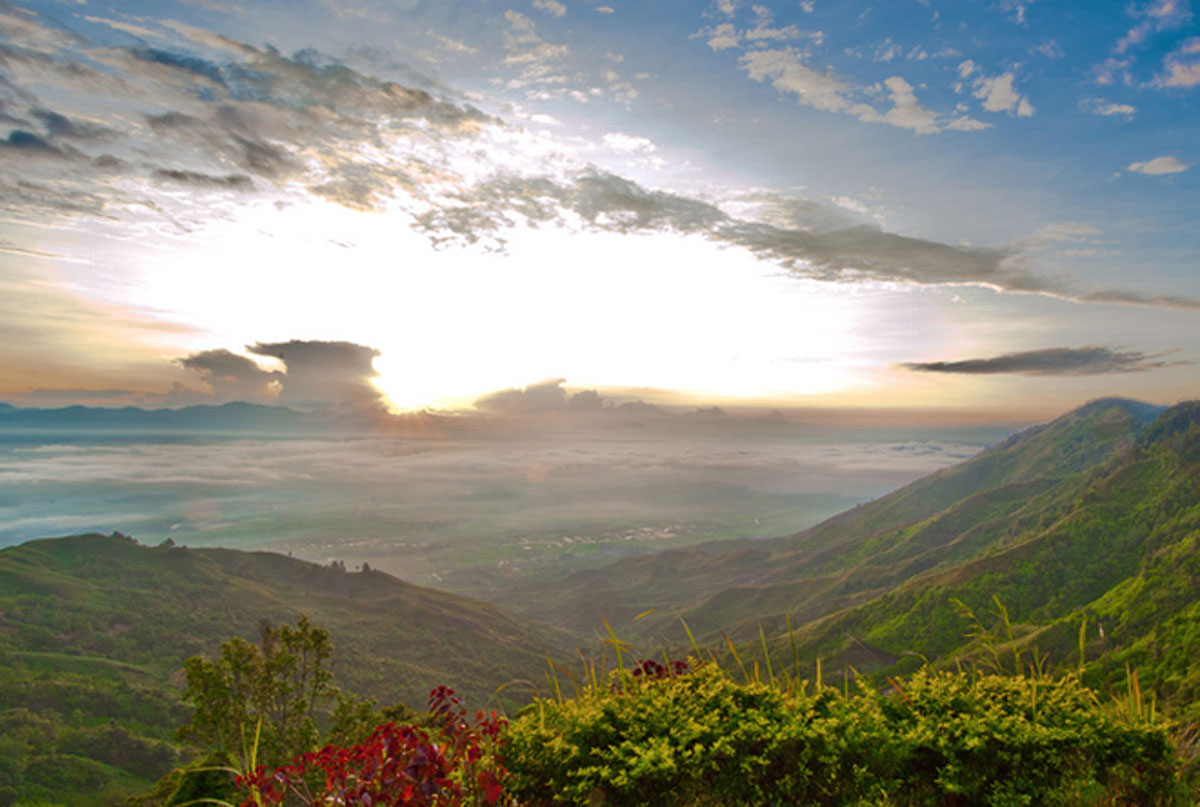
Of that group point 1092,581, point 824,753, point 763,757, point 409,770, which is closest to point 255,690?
point 409,770

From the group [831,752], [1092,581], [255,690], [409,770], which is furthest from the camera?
[1092,581]

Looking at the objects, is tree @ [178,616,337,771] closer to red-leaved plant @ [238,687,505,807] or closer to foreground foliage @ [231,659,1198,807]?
red-leaved plant @ [238,687,505,807]

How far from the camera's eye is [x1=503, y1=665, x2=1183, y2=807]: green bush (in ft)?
16.6

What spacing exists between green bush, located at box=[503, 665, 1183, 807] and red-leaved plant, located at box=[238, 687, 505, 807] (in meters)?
0.32

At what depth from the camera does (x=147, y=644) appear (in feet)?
612

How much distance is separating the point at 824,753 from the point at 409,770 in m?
3.48

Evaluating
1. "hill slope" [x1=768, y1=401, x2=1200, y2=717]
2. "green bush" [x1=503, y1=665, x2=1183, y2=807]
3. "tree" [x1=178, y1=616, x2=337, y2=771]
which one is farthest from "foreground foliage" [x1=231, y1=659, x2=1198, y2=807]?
"hill slope" [x1=768, y1=401, x2=1200, y2=717]

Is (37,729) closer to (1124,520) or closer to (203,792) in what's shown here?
(203,792)

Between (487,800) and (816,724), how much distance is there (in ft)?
9.25

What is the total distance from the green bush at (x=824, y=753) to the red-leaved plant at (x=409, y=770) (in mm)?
323

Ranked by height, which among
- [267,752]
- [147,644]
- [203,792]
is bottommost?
[147,644]

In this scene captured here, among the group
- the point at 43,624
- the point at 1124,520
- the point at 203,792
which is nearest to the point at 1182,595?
the point at 1124,520

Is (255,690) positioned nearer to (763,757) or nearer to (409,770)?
(409,770)

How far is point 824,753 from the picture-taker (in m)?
5.19
